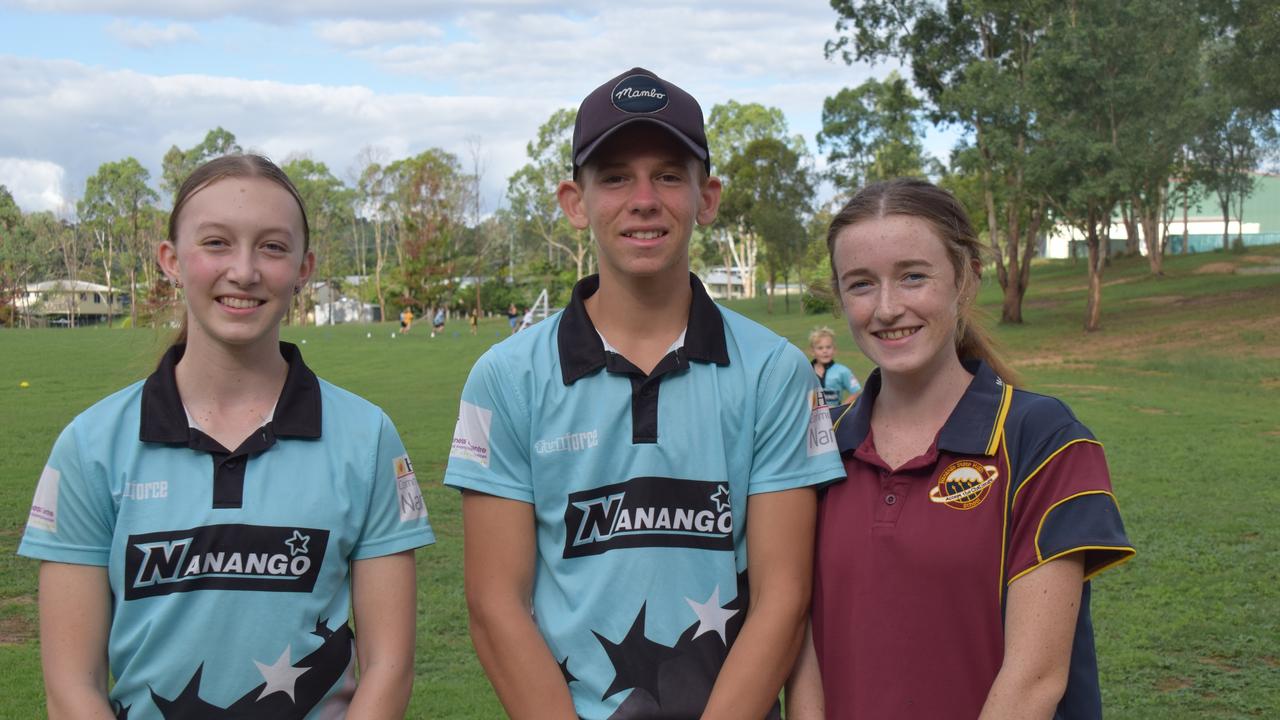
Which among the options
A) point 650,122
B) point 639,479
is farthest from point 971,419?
point 650,122

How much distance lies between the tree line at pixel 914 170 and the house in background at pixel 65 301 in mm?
1239

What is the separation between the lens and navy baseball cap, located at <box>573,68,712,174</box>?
261 centimetres

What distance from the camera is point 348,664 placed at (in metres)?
2.62

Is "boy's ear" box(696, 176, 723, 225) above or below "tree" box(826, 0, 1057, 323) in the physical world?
below

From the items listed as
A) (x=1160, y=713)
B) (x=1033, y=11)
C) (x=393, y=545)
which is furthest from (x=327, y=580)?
(x=1033, y=11)

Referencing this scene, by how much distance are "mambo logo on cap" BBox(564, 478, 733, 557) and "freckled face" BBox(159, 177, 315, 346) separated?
2.69ft

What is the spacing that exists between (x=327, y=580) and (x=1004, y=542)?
1450 millimetres

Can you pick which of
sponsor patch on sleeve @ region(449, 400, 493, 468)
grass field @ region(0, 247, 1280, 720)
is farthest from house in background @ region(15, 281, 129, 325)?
sponsor patch on sleeve @ region(449, 400, 493, 468)

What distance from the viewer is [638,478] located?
2.58m

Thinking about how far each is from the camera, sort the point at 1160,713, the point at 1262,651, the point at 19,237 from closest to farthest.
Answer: the point at 1160,713 < the point at 1262,651 < the point at 19,237

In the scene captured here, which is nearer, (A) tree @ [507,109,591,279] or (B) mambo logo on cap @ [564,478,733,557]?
(B) mambo logo on cap @ [564,478,733,557]

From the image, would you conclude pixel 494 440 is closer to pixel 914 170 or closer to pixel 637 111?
pixel 637 111

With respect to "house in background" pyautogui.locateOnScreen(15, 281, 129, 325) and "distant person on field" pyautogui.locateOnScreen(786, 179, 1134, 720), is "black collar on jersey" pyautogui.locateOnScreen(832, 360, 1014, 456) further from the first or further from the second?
"house in background" pyautogui.locateOnScreen(15, 281, 129, 325)

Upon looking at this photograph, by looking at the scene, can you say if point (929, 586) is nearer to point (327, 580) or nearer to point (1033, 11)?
point (327, 580)
